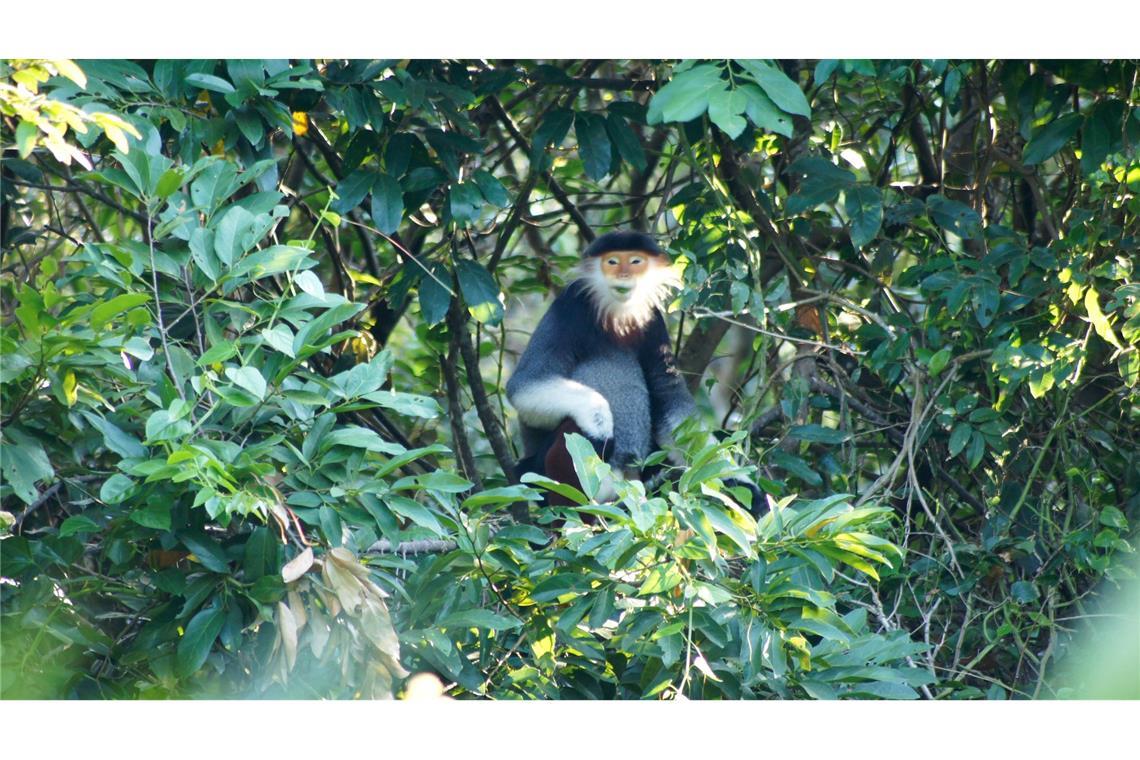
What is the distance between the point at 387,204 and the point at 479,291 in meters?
0.46

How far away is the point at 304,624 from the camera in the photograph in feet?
7.25

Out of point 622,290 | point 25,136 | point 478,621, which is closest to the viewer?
point 25,136

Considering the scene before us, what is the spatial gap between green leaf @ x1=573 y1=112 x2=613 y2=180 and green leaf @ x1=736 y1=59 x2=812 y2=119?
85 centimetres

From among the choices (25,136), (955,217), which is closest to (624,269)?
(955,217)

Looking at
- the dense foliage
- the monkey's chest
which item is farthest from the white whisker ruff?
the dense foliage

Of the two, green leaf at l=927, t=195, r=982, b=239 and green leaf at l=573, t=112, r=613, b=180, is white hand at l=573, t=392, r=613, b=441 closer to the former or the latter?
green leaf at l=573, t=112, r=613, b=180

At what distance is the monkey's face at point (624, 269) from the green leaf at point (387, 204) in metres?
0.88

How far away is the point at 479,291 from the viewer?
150 inches

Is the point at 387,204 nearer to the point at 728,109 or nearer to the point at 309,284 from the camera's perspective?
the point at 309,284

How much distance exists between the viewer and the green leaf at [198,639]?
228 cm

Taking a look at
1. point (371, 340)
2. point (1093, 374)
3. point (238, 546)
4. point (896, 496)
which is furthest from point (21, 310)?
point (1093, 374)

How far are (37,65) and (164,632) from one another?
1127 mm

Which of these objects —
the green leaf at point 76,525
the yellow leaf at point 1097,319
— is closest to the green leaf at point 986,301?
the yellow leaf at point 1097,319

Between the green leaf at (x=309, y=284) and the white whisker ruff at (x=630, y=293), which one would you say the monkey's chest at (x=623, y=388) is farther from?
the green leaf at (x=309, y=284)
